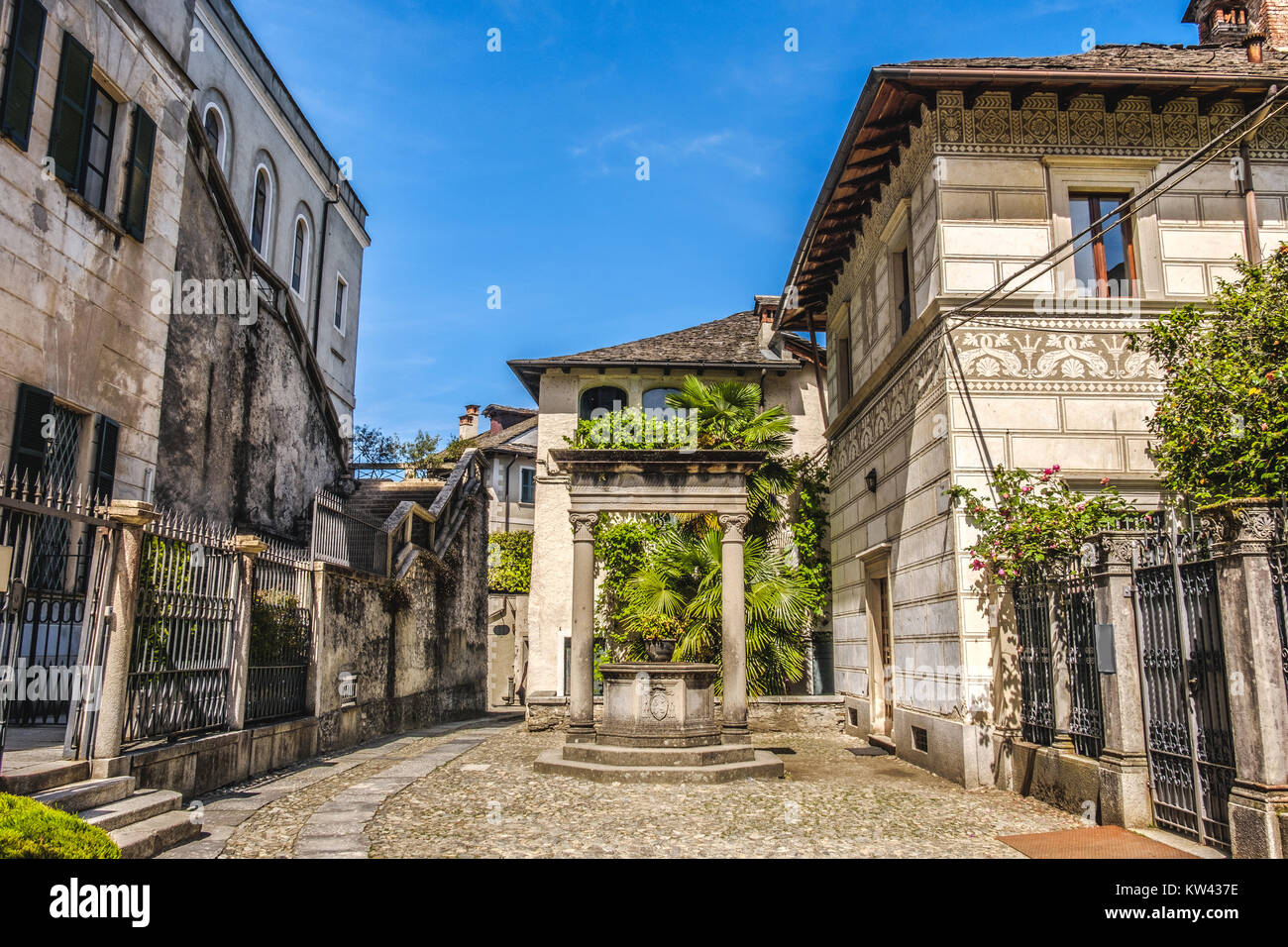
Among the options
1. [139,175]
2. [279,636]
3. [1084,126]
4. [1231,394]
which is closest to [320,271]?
[139,175]

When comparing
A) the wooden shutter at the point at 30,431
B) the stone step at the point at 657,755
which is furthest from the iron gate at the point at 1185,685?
the wooden shutter at the point at 30,431

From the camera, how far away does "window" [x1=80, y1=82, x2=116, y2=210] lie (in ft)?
30.0

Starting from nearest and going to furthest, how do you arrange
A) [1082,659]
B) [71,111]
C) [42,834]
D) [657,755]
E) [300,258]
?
1. [42,834]
2. [1082,659]
3. [71,111]
4. [657,755]
5. [300,258]

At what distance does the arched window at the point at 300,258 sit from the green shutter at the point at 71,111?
472 inches

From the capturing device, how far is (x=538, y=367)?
67.3 ft

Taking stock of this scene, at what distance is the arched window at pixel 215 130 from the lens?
55.2 ft

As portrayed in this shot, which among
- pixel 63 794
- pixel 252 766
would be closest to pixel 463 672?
pixel 252 766

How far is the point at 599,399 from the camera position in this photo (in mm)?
20844

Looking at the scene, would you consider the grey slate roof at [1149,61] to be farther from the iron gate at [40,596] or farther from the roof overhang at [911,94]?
the iron gate at [40,596]

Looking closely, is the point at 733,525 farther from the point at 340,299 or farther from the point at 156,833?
the point at 340,299

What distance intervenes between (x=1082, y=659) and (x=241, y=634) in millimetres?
8258

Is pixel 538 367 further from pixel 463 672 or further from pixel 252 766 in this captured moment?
pixel 252 766

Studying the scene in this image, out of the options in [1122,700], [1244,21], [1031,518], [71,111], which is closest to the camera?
[1122,700]

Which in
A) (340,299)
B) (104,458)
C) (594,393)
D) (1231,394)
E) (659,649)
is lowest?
(659,649)
